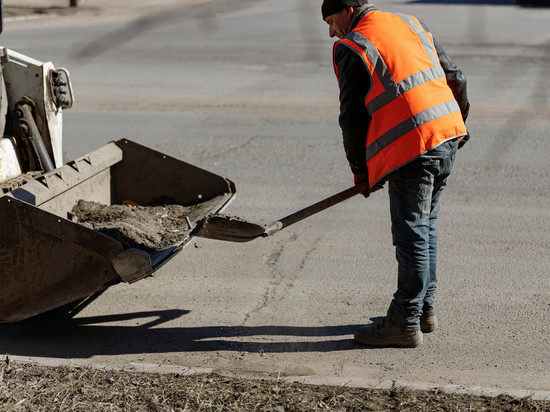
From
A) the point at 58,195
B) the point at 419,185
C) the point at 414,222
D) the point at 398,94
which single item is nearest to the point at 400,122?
the point at 398,94

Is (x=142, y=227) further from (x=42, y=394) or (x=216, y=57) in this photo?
(x=216, y=57)

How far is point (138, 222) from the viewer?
488 centimetres

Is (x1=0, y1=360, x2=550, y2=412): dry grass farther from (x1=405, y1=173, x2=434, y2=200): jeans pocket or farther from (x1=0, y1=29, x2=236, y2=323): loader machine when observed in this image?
(x1=405, y1=173, x2=434, y2=200): jeans pocket

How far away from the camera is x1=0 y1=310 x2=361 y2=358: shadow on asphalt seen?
4.17m

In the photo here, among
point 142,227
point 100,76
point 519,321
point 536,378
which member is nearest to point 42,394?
point 142,227

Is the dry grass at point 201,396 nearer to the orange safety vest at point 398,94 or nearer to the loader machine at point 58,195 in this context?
the loader machine at point 58,195

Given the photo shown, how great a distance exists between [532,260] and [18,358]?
11.6ft

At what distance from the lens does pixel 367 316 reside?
4.54m

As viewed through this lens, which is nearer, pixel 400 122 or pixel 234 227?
pixel 400 122

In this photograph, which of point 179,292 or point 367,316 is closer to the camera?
point 367,316

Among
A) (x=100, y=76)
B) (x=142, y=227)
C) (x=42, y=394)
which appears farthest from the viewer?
(x=100, y=76)

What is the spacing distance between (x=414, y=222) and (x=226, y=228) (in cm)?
102

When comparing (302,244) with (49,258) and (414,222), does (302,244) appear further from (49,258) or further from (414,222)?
(49,258)

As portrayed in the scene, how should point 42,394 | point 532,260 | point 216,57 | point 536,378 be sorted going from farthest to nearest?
point 216,57
point 532,260
point 536,378
point 42,394
